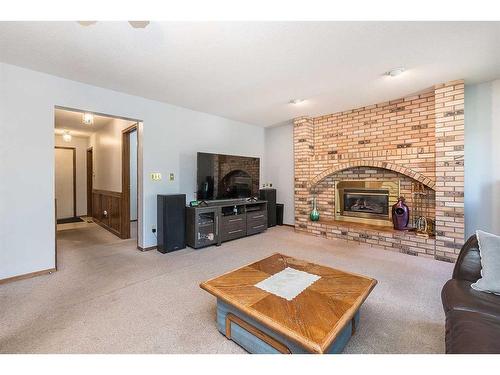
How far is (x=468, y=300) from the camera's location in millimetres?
1301

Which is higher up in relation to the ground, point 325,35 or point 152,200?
point 325,35

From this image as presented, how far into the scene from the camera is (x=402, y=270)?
2.74 meters

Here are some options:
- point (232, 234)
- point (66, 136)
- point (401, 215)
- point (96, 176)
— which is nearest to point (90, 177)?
point (96, 176)

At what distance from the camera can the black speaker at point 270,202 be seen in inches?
200

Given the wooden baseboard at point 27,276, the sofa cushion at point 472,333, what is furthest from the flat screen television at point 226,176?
the sofa cushion at point 472,333

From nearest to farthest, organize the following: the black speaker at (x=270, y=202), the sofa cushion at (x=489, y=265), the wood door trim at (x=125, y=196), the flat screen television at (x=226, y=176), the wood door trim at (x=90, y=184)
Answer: the sofa cushion at (x=489, y=265) → the flat screen television at (x=226, y=176) → the wood door trim at (x=125, y=196) → the black speaker at (x=270, y=202) → the wood door trim at (x=90, y=184)

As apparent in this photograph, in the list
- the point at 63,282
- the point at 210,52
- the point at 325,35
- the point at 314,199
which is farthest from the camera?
the point at 314,199

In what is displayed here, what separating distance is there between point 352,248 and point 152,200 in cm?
319

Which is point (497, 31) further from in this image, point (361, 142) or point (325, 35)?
point (361, 142)

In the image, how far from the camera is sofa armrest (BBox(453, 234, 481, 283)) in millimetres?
1534

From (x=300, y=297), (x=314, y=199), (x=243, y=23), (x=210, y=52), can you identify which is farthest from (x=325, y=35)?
(x=314, y=199)

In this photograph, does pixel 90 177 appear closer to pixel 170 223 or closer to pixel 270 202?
pixel 170 223

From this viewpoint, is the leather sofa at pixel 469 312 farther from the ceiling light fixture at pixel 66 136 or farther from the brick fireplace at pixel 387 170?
the ceiling light fixture at pixel 66 136

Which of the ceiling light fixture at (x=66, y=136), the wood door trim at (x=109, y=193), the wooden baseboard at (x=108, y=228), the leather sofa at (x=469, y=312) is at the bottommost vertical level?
the wooden baseboard at (x=108, y=228)
